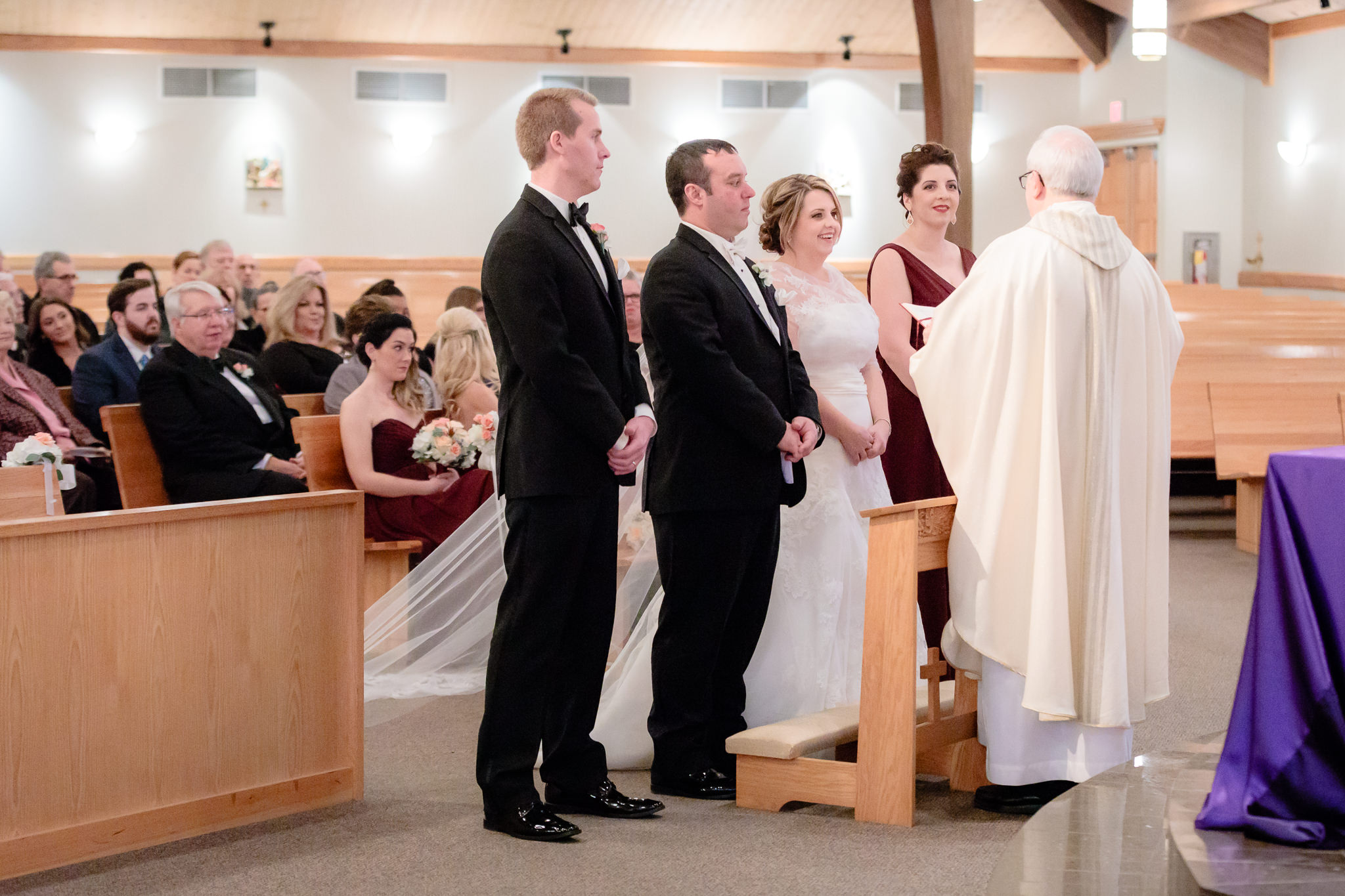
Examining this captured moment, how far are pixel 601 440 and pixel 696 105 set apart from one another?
13658 mm

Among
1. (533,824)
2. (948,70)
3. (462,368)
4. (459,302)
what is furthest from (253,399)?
(948,70)

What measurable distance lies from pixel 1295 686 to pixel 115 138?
14699 millimetres

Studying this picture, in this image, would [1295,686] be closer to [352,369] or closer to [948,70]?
[352,369]

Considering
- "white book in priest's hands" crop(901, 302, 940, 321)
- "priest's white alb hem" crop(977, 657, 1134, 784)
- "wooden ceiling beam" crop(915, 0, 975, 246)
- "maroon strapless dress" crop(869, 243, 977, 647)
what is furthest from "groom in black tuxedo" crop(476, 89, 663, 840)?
"wooden ceiling beam" crop(915, 0, 975, 246)

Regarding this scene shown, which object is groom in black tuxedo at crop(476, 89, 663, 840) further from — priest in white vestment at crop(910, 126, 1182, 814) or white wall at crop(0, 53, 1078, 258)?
white wall at crop(0, 53, 1078, 258)

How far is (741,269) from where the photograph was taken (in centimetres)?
351

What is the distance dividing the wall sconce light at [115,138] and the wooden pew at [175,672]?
12.9m

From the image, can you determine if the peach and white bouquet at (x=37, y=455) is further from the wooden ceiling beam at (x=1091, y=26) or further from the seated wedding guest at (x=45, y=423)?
the wooden ceiling beam at (x=1091, y=26)

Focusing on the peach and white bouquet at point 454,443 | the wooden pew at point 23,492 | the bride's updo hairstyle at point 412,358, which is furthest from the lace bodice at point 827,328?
the wooden pew at point 23,492

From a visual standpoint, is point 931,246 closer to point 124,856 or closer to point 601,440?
point 601,440

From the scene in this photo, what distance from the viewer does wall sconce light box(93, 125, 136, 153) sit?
48.5 feet

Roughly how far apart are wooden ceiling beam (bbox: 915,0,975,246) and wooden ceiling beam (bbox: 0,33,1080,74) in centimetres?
509

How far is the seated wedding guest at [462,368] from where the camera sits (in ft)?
18.6

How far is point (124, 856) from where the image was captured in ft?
9.75
